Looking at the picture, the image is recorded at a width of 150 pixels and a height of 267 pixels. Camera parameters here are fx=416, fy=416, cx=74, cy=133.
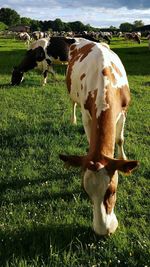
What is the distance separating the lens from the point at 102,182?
152 inches

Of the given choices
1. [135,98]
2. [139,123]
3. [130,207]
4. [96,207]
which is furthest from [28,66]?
[96,207]

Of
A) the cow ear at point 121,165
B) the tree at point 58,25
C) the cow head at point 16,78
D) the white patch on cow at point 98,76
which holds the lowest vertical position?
the tree at point 58,25

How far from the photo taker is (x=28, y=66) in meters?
15.4

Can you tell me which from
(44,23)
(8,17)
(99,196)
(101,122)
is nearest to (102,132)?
(101,122)

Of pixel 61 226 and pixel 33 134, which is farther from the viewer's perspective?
pixel 33 134

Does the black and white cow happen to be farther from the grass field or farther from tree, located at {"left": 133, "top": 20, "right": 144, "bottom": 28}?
tree, located at {"left": 133, "top": 20, "right": 144, "bottom": 28}

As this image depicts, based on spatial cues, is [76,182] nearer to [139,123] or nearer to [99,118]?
[99,118]

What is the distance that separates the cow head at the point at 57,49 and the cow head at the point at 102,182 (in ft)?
39.0

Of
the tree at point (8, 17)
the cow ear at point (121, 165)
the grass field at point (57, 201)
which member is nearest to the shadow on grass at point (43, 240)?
the grass field at point (57, 201)

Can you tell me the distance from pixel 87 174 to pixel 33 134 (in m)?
4.17

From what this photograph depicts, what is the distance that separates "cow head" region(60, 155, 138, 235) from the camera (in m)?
3.84

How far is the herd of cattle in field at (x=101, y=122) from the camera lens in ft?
12.7

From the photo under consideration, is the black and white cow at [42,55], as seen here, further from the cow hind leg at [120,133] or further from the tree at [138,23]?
the tree at [138,23]

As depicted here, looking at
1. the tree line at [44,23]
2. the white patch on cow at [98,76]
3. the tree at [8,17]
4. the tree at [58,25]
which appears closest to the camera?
the white patch on cow at [98,76]
